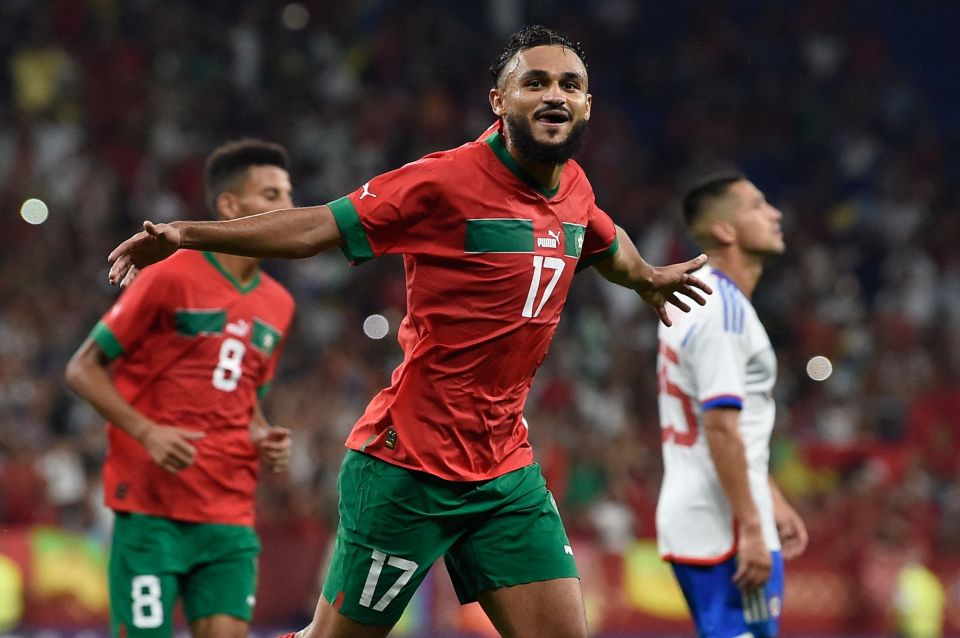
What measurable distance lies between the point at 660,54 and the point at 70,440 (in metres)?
11.0

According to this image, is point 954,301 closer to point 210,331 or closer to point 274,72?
point 274,72

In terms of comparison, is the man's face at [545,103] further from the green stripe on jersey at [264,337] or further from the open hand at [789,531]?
the open hand at [789,531]

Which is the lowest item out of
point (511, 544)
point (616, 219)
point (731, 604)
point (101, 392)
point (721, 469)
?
point (731, 604)

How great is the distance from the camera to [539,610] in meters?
4.71

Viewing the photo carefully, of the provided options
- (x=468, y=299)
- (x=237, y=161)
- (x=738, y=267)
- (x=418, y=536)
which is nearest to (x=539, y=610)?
(x=418, y=536)

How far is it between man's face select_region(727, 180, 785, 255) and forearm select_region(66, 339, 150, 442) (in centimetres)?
278

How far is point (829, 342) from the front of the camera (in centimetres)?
1592

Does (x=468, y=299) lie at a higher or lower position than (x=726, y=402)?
higher

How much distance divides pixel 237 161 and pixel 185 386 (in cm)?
116

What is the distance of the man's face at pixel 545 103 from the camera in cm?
462

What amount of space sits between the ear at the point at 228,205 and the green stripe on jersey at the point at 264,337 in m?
0.54

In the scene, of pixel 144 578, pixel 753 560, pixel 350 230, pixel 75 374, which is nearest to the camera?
pixel 350 230

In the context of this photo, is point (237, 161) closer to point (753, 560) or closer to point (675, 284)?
point (675, 284)

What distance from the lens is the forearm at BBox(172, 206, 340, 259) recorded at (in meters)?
4.15
